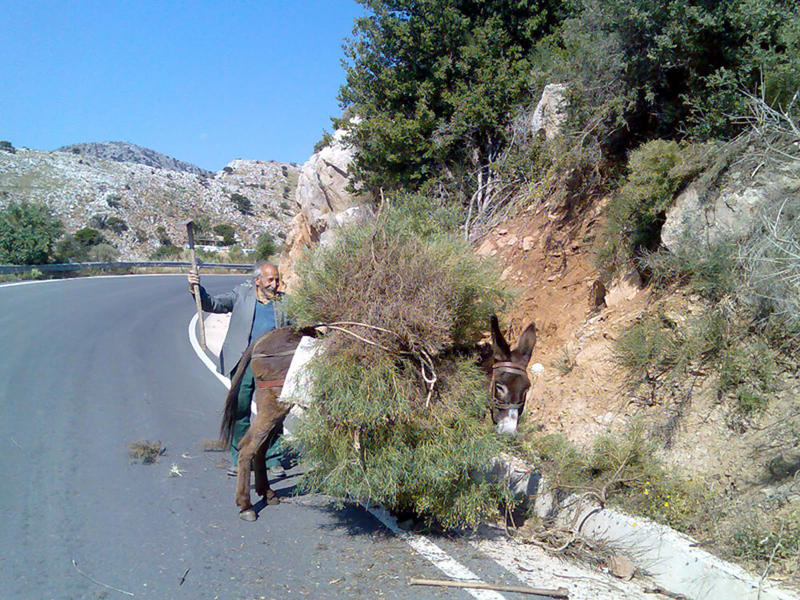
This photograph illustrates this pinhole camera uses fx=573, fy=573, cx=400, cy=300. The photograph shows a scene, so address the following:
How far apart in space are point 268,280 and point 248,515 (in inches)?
92.7

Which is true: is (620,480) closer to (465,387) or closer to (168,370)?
(465,387)

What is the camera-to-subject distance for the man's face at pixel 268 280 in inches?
237

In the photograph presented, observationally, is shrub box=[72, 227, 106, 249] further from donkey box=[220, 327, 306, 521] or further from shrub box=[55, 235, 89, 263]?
donkey box=[220, 327, 306, 521]

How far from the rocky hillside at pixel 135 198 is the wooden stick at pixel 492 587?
4657 cm

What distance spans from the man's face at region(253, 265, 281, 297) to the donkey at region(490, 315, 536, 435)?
2.57 m

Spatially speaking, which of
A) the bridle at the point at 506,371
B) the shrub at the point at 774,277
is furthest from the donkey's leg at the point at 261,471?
the shrub at the point at 774,277

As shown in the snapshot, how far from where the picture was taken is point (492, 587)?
3.67 metres

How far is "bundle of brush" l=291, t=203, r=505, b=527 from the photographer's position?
3.95 metres

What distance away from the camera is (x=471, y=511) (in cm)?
407

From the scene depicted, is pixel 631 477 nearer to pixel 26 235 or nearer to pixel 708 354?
pixel 708 354

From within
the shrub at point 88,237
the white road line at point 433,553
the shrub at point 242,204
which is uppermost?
the shrub at point 242,204

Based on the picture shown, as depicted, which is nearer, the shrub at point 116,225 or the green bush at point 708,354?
the green bush at point 708,354

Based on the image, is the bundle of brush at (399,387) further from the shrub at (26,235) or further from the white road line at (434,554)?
the shrub at (26,235)

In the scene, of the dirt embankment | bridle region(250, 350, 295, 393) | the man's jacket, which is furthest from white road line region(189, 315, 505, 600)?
the man's jacket
